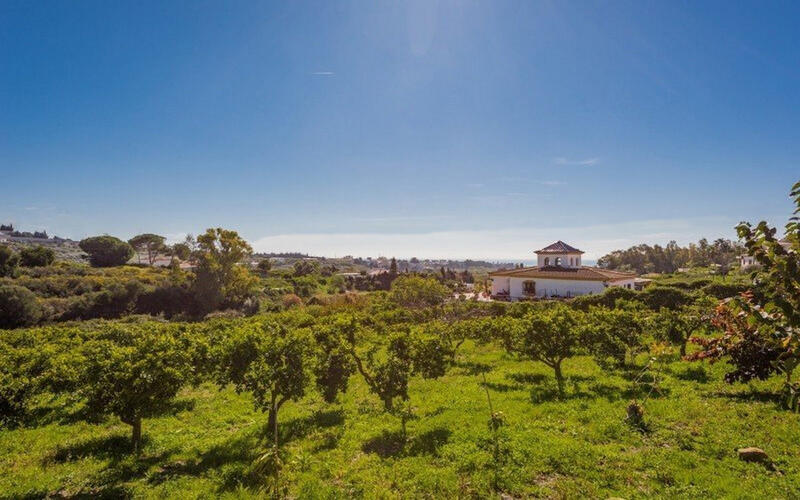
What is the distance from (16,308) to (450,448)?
45.7 metres

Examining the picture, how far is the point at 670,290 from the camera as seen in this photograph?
Result: 106ft

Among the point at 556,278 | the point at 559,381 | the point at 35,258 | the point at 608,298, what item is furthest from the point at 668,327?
the point at 35,258

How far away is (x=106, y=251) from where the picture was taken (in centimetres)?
7712

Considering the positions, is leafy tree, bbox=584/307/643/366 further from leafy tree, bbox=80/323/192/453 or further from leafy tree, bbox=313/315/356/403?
leafy tree, bbox=80/323/192/453

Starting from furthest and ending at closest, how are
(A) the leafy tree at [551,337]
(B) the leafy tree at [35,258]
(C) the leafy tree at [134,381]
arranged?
(B) the leafy tree at [35,258]
(A) the leafy tree at [551,337]
(C) the leafy tree at [134,381]

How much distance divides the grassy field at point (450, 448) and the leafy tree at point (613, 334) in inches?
59.1

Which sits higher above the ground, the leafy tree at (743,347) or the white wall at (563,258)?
the white wall at (563,258)

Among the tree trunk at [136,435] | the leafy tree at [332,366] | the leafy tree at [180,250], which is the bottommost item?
the tree trunk at [136,435]

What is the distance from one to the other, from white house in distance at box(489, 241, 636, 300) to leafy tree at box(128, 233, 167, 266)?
86626mm

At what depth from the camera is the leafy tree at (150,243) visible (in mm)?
95394

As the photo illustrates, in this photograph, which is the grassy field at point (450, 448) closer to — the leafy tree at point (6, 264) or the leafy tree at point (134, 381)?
the leafy tree at point (134, 381)

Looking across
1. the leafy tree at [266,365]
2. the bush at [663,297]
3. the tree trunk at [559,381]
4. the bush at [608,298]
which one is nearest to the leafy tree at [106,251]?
the leafy tree at [266,365]

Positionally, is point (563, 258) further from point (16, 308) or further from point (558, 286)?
point (16, 308)

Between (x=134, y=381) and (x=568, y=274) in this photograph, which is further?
(x=568, y=274)
